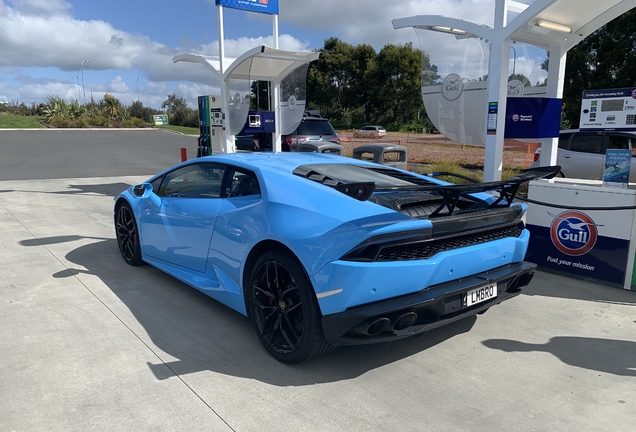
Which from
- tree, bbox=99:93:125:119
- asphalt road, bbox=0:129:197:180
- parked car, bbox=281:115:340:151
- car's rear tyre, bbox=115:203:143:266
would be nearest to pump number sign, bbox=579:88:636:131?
car's rear tyre, bbox=115:203:143:266

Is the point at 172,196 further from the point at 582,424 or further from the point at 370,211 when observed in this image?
the point at 582,424

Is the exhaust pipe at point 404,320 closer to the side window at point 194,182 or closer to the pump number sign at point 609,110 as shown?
the side window at point 194,182

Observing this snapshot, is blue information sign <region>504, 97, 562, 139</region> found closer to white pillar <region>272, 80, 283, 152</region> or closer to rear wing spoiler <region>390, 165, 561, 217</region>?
rear wing spoiler <region>390, 165, 561, 217</region>

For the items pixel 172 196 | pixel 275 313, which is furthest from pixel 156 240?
pixel 275 313

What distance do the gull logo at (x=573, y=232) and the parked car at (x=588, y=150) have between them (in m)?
4.53

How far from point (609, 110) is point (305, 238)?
460cm

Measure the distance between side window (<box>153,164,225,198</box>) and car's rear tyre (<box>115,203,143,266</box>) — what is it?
0.66 metres

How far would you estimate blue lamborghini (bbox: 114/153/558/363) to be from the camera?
2.79 m

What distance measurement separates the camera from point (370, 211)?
9.38ft

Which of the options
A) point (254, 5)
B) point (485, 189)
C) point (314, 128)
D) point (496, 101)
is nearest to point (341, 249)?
point (485, 189)

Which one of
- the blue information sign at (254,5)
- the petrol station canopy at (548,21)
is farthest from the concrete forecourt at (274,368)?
the blue information sign at (254,5)

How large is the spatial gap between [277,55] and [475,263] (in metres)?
6.66

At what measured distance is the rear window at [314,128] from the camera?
13703 millimetres

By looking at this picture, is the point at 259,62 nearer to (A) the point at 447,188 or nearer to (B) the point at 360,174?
(B) the point at 360,174
